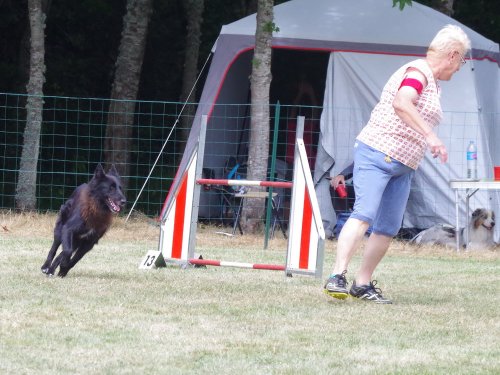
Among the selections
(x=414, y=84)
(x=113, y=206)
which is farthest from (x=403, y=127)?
(x=113, y=206)

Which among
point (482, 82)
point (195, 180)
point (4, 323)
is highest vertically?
point (482, 82)

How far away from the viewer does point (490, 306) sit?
613 cm

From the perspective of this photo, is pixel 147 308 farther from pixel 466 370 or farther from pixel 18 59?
pixel 18 59

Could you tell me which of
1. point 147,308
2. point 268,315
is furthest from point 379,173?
point 147,308

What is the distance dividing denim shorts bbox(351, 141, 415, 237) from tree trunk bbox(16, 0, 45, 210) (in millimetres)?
6750

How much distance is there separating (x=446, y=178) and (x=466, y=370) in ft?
24.1

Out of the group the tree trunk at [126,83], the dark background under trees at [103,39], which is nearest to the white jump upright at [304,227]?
the tree trunk at [126,83]

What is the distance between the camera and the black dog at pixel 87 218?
6.91 meters

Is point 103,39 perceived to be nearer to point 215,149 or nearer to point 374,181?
point 215,149

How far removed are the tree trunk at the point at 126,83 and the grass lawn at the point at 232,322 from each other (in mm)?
5441

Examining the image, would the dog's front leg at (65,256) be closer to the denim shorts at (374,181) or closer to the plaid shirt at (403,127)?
the denim shorts at (374,181)

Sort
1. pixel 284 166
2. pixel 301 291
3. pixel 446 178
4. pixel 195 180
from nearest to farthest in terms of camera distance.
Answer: pixel 301 291, pixel 195 180, pixel 446 178, pixel 284 166

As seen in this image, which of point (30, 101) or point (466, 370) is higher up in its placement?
point (30, 101)

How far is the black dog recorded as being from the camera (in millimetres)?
6910
